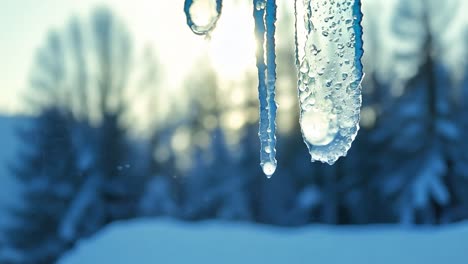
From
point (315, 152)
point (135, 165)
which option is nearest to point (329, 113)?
point (315, 152)

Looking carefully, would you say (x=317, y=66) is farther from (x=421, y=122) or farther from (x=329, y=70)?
(x=421, y=122)

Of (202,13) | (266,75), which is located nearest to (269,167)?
(266,75)

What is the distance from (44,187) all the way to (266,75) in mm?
15059

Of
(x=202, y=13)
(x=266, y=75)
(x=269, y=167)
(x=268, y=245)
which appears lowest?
(x=268, y=245)

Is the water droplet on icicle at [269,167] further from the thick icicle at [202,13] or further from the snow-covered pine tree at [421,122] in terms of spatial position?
the snow-covered pine tree at [421,122]

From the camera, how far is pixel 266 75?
5.59ft

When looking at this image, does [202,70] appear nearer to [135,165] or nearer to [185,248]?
[135,165]

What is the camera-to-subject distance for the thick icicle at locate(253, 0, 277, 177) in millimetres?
1656

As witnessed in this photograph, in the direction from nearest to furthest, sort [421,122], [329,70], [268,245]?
[329,70]
[268,245]
[421,122]

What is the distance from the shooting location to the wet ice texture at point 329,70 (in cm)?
163

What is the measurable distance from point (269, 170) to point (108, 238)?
18.4ft

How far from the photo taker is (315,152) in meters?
1.77

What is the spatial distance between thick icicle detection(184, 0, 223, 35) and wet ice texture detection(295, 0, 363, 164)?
8.2 inches

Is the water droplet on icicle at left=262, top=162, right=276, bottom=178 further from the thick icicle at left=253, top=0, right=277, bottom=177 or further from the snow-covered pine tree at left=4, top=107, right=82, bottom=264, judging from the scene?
the snow-covered pine tree at left=4, top=107, right=82, bottom=264
